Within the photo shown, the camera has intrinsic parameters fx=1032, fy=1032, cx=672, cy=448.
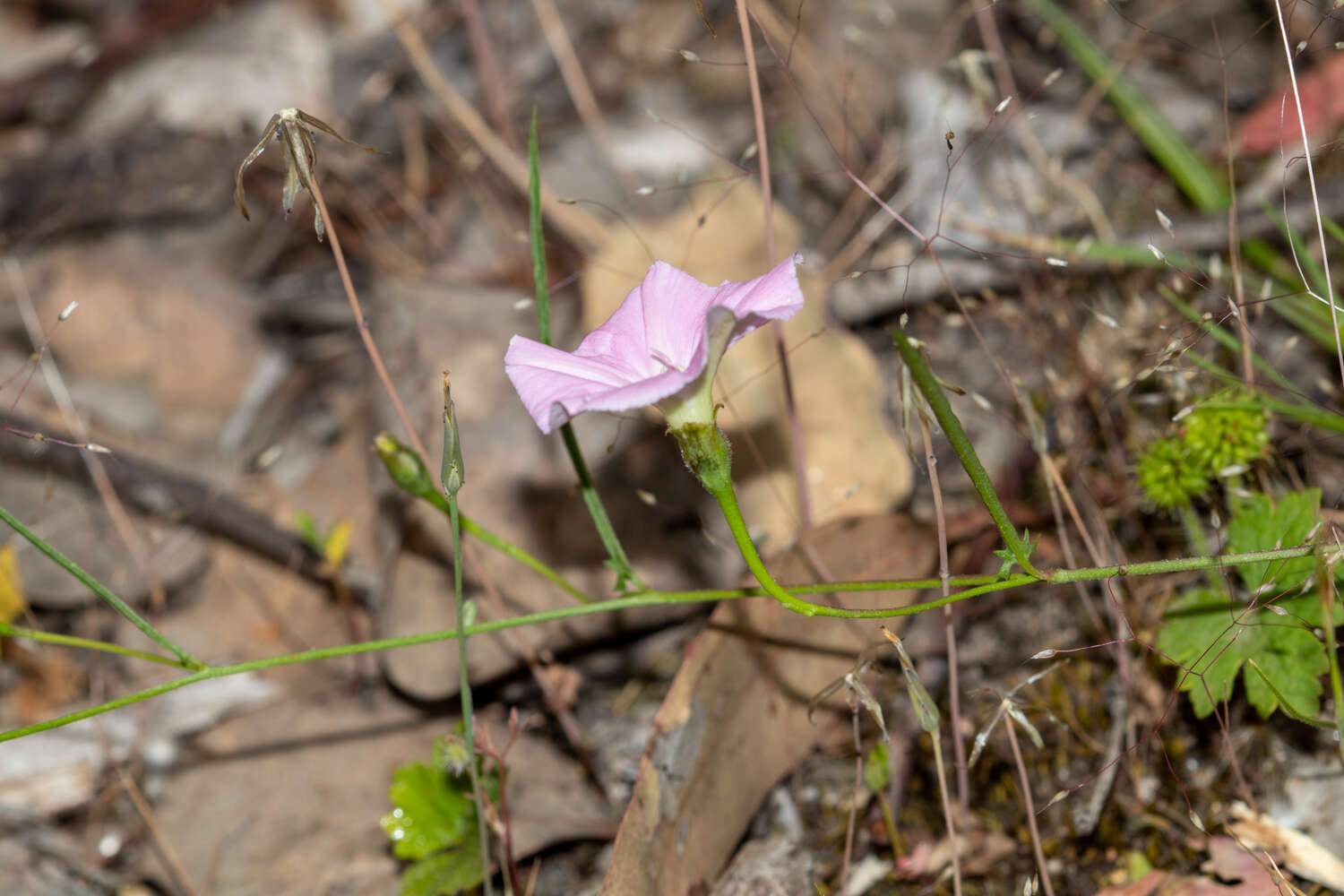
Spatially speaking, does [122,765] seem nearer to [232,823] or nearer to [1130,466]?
[232,823]

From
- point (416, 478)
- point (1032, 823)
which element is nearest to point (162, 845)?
point (416, 478)

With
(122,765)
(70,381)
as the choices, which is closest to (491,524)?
(122,765)

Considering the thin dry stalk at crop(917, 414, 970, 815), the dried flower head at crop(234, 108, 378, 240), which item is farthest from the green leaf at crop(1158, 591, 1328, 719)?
the dried flower head at crop(234, 108, 378, 240)

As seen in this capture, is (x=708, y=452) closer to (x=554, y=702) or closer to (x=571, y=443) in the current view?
(x=571, y=443)

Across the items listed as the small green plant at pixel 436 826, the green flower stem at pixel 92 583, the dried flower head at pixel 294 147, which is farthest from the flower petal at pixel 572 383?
the small green plant at pixel 436 826

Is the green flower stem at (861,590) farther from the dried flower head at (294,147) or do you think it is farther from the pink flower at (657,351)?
the dried flower head at (294,147)

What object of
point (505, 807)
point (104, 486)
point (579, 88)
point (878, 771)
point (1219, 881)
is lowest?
point (1219, 881)
